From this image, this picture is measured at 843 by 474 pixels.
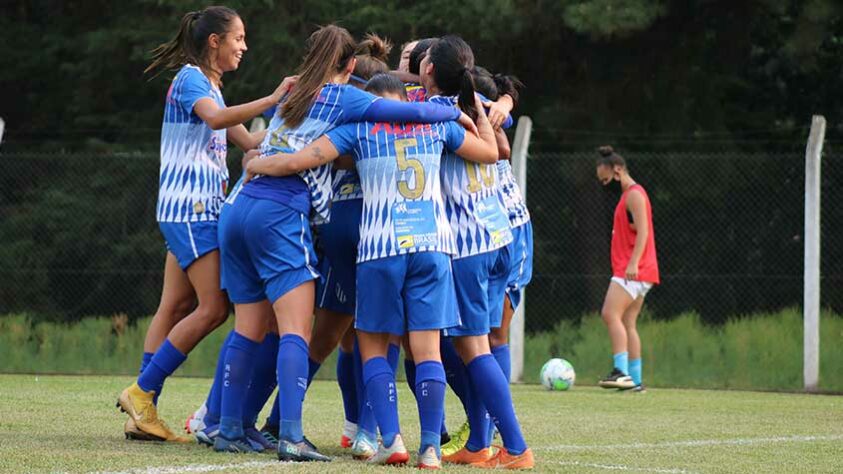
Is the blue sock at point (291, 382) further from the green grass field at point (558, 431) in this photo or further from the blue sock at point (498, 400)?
the blue sock at point (498, 400)

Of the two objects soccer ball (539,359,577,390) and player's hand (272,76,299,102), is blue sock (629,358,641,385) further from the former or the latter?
player's hand (272,76,299,102)

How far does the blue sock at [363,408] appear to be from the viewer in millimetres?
6012

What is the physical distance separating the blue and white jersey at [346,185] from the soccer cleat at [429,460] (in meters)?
1.20

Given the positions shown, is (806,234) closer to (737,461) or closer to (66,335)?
(737,461)

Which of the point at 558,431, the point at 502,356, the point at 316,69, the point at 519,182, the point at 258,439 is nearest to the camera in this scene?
the point at 316,69

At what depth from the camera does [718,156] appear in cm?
1304

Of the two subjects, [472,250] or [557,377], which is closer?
[472,250]

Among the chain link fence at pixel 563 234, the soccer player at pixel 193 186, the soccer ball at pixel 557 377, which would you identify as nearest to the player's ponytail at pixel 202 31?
the soccer player at pixel 193 186

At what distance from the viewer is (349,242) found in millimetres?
5984

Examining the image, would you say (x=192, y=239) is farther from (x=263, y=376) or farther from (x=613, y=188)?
(x=613, y=188)

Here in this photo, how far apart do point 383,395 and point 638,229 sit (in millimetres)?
6201

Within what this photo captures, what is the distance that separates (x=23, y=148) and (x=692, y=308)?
1192 centimetres

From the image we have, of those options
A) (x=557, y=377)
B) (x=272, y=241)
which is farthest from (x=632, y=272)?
(x=272, y=241)

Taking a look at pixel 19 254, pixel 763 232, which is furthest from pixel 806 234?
pixel 19 254
